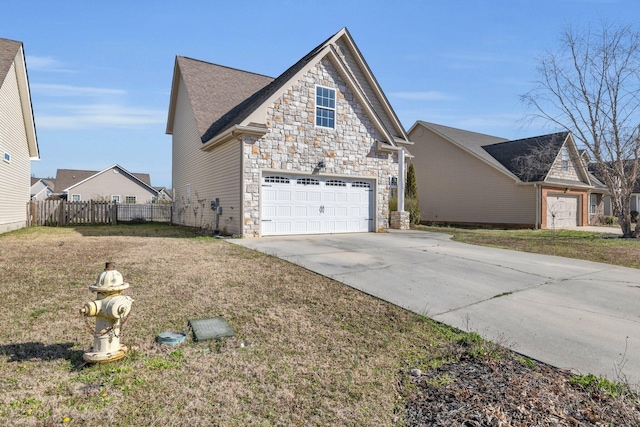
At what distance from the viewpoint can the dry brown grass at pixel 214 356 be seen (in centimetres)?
251

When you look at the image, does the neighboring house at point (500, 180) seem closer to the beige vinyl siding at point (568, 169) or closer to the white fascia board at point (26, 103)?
the beige vinyl siding at point (568, 169)

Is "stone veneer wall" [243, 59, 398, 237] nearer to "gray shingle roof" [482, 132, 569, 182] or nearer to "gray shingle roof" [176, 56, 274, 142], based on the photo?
"gray shingle roof" [176, 56, 274, 142]

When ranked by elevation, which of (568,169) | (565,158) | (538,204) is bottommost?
(538,204)

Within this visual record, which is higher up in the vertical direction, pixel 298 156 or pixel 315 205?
pixel 298 156

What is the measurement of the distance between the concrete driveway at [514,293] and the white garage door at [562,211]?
566 inches

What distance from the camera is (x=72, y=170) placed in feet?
152

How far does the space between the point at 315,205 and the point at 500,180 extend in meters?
14.8

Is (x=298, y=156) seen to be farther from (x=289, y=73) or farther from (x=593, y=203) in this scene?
(x=593, y=203)

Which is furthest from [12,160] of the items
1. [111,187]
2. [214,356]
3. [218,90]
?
[111,187]

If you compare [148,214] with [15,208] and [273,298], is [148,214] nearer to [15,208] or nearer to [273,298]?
[15,208]

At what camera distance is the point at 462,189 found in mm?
24500

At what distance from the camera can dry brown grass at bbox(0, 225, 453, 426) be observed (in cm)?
251

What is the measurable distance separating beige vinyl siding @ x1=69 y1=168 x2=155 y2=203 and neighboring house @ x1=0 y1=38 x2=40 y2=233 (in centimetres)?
2409

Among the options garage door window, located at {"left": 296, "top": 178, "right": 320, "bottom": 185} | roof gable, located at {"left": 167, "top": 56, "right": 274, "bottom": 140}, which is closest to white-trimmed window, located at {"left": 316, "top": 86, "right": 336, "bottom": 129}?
garage door window, located at {"left": 296, "top": 178, "right": 320, "bottom": 185}
